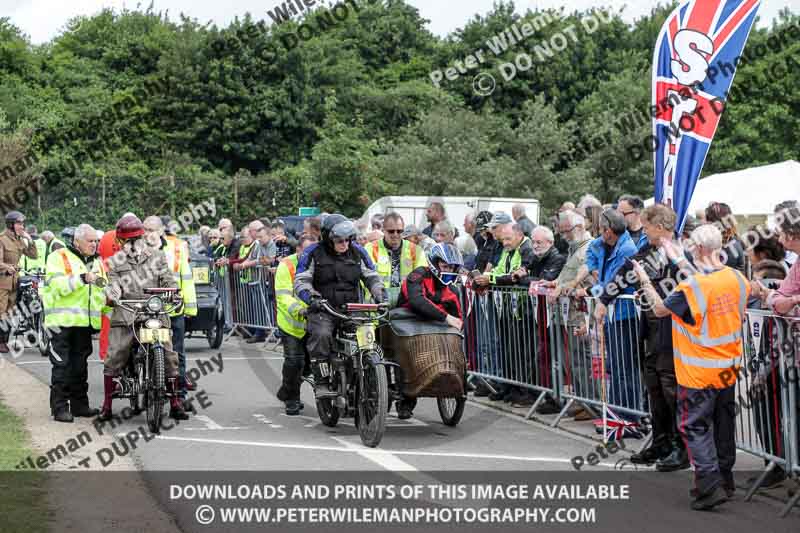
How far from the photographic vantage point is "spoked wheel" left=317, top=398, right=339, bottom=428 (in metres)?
11.4

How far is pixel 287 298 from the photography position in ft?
39.9

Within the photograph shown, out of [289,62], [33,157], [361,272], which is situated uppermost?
[289,62]

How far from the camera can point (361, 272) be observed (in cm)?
1148

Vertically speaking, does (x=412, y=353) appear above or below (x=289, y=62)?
below

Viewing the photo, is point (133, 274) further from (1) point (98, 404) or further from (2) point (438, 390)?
(2) point (438, 390)

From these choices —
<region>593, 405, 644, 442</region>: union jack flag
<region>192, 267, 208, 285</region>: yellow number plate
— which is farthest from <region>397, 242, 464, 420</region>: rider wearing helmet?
<region>192, 267, 208, 285</region>: yellow number plate

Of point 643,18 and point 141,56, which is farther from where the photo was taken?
point 643,18

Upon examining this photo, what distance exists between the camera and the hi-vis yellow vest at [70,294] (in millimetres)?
11961

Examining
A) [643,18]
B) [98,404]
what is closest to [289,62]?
[643,18]

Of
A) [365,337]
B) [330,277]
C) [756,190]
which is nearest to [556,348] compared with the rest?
[365,337]

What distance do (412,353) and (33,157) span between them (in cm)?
3304

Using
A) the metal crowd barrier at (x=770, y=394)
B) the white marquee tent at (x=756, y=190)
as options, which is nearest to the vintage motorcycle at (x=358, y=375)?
the metal crowd barrier at (x=770, y=394)

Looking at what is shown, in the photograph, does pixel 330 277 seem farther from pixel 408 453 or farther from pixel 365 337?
pixel 408 453

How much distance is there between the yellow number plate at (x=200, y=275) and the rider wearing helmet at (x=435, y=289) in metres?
9.13
